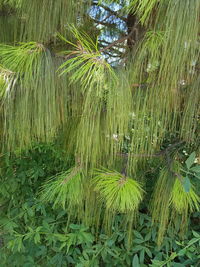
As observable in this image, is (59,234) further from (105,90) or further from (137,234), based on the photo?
(105,90)

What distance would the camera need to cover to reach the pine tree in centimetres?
46

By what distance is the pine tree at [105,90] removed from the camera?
0.46 meters

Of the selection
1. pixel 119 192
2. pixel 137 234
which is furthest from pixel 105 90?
pixel 137 234

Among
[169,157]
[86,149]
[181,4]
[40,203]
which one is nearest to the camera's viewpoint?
[181,4]

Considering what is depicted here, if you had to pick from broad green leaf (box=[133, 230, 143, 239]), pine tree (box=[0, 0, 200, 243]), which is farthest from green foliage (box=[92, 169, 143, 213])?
broad green leaf (box=[133, 230, 143, 239])

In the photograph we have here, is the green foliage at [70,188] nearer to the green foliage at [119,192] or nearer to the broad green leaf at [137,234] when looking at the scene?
the green foliage at [119,192]

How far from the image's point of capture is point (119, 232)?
71 centimetres

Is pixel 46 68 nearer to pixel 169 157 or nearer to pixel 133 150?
pixel 133 150

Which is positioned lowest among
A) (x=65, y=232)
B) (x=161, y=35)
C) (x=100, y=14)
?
(x=65, y=232)

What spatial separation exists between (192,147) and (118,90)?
323 mm

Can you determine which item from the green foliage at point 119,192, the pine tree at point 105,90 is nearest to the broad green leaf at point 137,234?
the pine tree at point 105,90

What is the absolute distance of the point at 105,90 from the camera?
49 centimetres

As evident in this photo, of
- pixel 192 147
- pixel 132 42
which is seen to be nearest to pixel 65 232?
pixel 192 147

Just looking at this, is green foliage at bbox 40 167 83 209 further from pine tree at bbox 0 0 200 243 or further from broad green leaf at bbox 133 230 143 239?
broad green leaf at bbox 133 230 143 239
